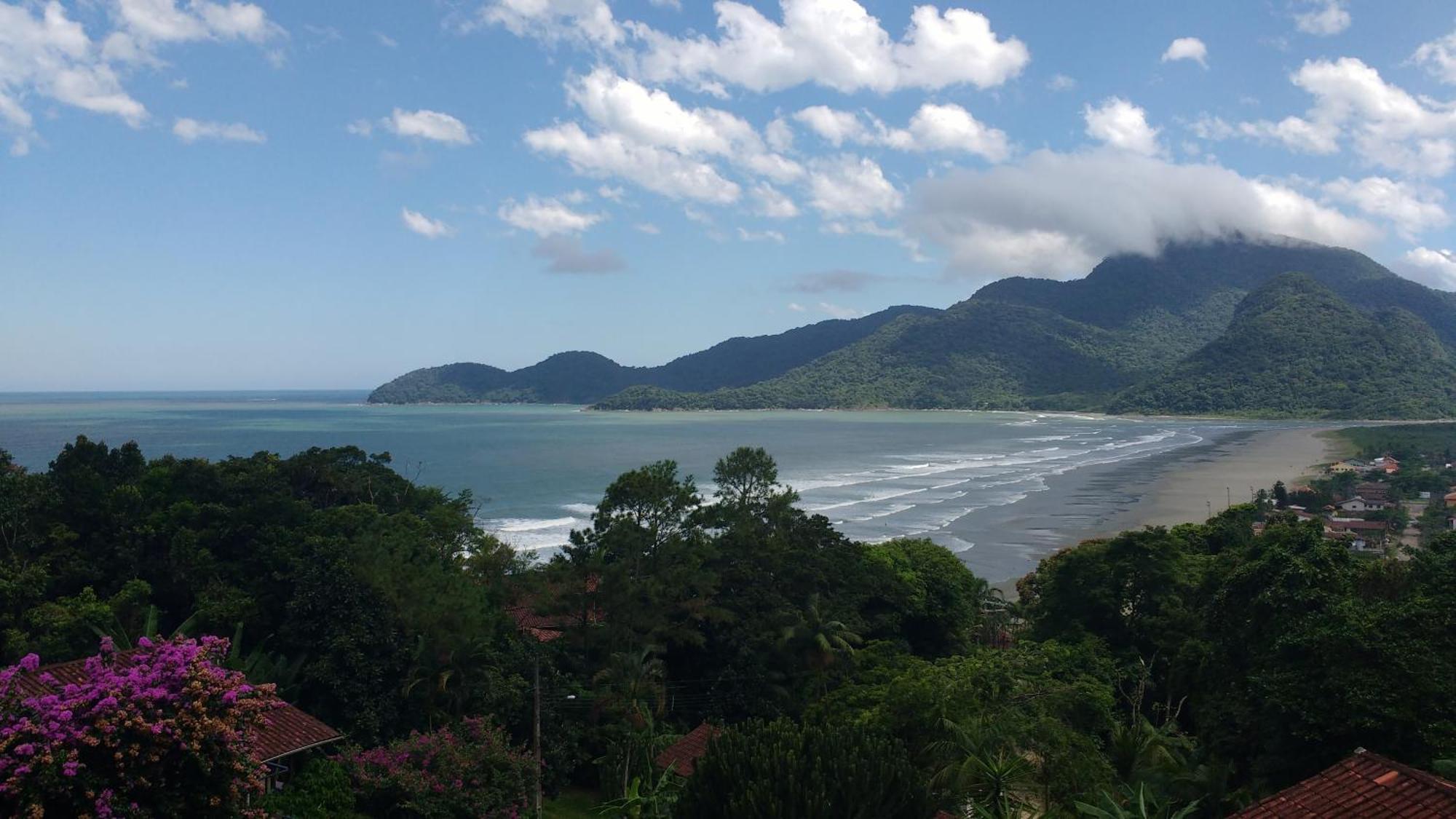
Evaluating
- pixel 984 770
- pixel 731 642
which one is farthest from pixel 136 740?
pixel 731 642

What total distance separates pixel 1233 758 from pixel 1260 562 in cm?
408

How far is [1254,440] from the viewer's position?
325 feet

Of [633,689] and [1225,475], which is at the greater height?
[633,689]

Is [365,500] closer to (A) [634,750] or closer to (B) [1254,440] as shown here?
(A) [634,750]

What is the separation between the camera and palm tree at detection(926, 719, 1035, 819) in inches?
444

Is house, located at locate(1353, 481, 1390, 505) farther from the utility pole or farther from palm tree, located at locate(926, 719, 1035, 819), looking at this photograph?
the utility pole

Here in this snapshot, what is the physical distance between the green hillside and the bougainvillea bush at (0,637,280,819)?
156 metres

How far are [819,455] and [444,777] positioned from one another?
3022 inches

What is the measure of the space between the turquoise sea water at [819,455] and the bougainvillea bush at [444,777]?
85.5 feet

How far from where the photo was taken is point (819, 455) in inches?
3511

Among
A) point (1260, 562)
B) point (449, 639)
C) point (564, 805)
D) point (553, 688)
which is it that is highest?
point (1260, 562)

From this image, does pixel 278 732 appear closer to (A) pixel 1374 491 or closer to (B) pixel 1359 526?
(B) pixel 1359 526

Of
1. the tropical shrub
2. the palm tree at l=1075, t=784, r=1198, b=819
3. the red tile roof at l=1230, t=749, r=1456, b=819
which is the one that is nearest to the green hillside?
the palm tree at l=1075, t=784, r=1198, b=819

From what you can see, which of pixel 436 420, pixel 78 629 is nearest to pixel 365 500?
pixel 78 629
